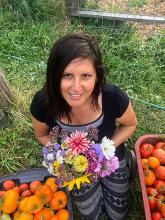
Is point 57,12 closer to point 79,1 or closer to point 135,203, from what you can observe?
point 79,1

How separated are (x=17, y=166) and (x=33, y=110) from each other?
79 centimetres

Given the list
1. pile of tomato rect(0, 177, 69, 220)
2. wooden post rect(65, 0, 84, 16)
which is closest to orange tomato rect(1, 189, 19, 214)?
pile of tomato rect(0, 177, 69, 220)

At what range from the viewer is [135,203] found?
2430 millimetres

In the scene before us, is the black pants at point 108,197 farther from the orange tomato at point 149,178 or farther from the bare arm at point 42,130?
the bare arm at point 42,130

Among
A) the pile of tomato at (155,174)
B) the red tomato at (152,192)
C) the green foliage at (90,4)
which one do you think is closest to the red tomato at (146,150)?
the pile of tomato at (155,174)

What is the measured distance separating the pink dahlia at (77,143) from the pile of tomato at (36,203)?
0.58 m

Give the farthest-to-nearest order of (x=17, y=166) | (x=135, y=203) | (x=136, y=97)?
1. (x=136, y=97)
2. (x=17, y=166)
3. (x=135, y=203)

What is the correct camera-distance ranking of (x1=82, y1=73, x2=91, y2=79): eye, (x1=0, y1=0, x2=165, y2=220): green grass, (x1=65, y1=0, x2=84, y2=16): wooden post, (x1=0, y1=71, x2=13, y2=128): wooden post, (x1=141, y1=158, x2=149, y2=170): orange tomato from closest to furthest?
1. (x1=82, y1=73, x2=91, y2=79): eye
2. (x1=141, y1=158, x2=149, y2=170): orange tomato
3. (x1=0, y1=71, x2=13, y2=128): wooden post
4. (x1=0, y1=0, x2=165, y2=220): green grass
5. (x1=65, y1=0, x2=84, y2=16): wooden post

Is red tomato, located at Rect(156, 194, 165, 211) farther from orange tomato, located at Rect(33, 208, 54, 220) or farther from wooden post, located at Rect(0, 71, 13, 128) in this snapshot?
wooden post, located at Rect(0, 71, 13, 128)

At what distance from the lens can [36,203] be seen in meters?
1.98

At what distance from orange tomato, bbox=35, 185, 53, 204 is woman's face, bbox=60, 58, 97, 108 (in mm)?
636

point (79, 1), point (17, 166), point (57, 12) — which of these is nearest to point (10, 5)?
point (57, 12)

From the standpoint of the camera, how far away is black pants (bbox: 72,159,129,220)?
2.24 metres

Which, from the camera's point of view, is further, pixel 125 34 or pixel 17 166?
pixel 125 34
